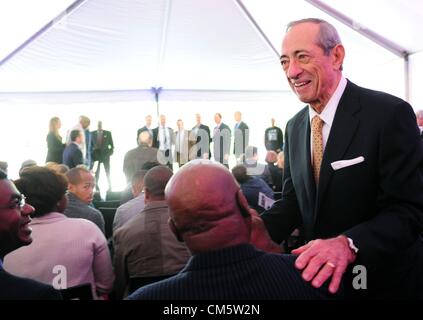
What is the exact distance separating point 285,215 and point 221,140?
9.77 metres

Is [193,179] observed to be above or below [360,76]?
below

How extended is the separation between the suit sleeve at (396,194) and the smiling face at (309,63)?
26 centimetres

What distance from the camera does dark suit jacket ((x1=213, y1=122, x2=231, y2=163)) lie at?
11633 mm

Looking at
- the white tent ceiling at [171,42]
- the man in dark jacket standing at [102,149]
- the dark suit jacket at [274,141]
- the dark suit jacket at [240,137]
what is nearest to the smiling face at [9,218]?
the white tent ceiling at [171,42]

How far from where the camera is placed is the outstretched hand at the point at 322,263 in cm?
118

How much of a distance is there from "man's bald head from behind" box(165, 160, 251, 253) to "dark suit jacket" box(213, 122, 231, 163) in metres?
10.3

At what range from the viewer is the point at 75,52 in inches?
409

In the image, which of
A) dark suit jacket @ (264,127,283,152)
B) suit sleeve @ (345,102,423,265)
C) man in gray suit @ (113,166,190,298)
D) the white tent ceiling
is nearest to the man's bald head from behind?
suit sleeve @ (345,102,423,265)

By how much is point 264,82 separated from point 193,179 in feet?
38.5

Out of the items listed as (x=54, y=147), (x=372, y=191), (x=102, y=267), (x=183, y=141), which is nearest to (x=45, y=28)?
(x=54, y=147)

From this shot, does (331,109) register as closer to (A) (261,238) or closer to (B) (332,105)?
(B) (332,105)

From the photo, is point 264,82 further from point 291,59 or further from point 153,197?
point 291,59
